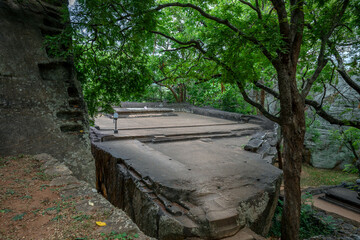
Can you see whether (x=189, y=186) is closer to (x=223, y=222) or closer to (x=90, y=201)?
(x=223, y=222)

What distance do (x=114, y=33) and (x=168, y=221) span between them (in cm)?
298

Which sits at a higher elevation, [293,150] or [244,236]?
[293,150]

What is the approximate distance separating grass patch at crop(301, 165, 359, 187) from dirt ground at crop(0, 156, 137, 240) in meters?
10.4

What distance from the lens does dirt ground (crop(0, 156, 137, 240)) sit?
5.24 ft

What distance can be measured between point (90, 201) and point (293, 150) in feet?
11.0

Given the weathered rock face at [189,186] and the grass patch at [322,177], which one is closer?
the weathered rock face at [189,186]

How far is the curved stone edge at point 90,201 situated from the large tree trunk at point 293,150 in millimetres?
3173

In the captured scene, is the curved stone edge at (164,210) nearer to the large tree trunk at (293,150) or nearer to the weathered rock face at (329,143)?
the large tree trunk at (293,150)

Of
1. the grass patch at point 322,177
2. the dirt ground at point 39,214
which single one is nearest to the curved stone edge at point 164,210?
the dirt ground at point 39,214

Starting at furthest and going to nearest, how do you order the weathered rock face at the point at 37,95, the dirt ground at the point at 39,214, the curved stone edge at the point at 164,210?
the weathered rock face at the point at 37,95, the curved stone edge at the point at 164,210, the dirt ground at the point at 39,214

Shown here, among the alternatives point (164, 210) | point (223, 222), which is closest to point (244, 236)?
point (223, 222)

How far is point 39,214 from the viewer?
1.86m

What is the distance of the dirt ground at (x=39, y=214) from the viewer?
1.60m

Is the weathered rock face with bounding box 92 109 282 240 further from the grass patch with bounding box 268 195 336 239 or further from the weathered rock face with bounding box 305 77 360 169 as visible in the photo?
the weathered rock face with bounding box 305 77 360 169
